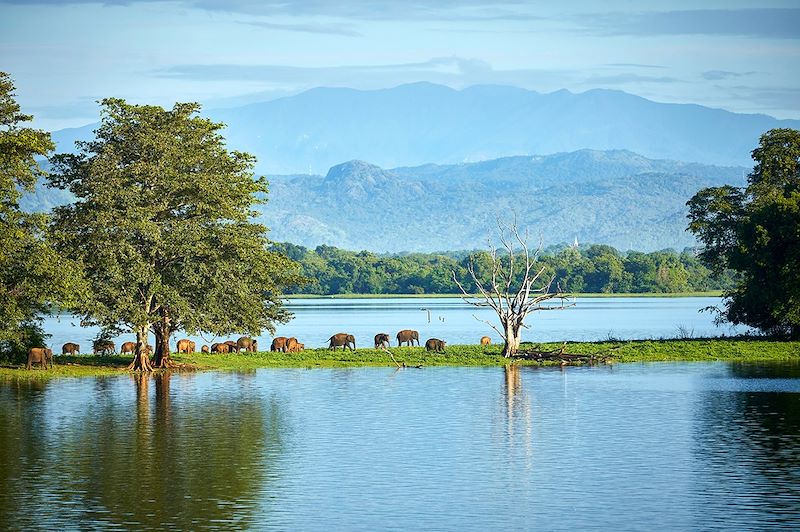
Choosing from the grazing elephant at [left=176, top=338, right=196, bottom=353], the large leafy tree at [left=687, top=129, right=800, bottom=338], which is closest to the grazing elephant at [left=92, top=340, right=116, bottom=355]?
the grazing elephant at [left=176, top=338, right=196, bottom=353]

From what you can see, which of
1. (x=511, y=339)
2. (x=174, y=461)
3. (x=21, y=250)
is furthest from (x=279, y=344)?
(x=174, y=461)

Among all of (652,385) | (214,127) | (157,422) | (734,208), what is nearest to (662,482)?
(157,422)

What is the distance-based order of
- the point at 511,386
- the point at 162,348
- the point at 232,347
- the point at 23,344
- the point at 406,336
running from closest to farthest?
the point at 511,386
the point at 23,344
the point at 162,348
the point at 232,347
the point at 406,336

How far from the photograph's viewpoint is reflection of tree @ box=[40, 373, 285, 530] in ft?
83.8

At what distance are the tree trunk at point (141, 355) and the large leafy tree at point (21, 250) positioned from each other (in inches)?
183

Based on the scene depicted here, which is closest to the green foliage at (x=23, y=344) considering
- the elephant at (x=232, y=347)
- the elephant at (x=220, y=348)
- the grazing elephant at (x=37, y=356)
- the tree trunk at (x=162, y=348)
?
the grazing elephant at (x=37, y=356)

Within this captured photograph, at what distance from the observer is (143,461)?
31812 mm

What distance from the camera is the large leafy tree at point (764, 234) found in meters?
65.8

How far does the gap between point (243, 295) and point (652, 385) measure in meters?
19.3

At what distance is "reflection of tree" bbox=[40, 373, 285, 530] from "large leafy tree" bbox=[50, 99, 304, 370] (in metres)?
9.38

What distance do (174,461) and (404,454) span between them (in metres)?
6.15

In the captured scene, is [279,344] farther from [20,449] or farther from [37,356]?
[20,449]

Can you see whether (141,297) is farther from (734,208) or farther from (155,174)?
(734,208)

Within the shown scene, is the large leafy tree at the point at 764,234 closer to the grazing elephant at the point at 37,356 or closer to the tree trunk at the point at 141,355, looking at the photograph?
the tree trunk at the point at 141,355
